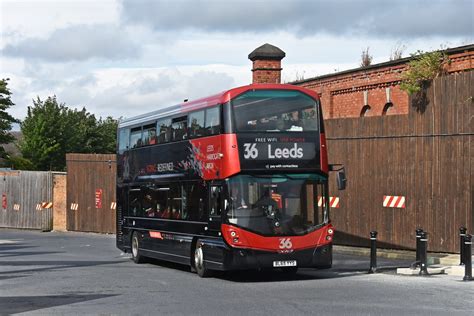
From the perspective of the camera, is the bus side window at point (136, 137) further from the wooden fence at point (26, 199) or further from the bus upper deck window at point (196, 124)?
the wooden fence at point (26, 199)

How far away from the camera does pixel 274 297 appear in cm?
1409

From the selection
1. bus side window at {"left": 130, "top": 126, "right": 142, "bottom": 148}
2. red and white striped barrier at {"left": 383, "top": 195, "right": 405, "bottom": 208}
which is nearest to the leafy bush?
red and white striped barrier at {"left": 383, "top": 195, "right": 405, "bottom": 208}

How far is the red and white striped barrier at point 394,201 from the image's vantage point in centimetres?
2339

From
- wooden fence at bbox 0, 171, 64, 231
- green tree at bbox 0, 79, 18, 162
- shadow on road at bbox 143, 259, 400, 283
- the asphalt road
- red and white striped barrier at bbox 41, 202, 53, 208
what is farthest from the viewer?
green tree at bbox 0, 79, 18, 162

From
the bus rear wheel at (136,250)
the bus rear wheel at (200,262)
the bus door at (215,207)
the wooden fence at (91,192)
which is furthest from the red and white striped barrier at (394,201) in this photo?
the wooden fence at (91,192)

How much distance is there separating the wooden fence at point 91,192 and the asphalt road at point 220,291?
1882 cm

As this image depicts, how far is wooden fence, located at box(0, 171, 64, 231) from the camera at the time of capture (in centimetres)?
4638

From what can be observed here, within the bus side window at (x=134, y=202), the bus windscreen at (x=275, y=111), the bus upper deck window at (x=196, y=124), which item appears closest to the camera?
the bus windscreen at (x=275, y=111)

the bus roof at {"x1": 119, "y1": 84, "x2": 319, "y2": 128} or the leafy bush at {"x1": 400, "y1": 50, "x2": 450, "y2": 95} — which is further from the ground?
the leafy bush at {"x1": 400, "y1": 50, "x2": 450, "y2": 95}

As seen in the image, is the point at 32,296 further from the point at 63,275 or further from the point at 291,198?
the point at 291,198

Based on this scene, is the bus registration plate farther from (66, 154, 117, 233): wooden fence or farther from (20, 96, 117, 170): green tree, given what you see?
(20, 96, 117, 170): green tree

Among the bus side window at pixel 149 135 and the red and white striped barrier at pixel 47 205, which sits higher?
the bus side window at pixel 149 135

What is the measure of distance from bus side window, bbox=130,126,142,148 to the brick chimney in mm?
10272

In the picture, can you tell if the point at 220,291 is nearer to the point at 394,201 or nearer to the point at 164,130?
→ the point at 164,130
